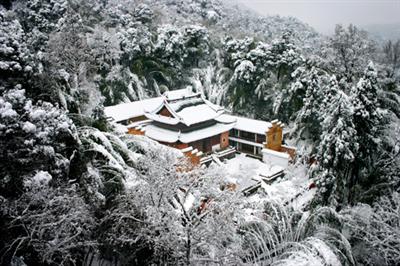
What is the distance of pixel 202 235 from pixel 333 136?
607cm

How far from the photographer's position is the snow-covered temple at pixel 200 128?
22.7 meters

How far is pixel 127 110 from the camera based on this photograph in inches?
1003

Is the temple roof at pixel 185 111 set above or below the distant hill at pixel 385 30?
below

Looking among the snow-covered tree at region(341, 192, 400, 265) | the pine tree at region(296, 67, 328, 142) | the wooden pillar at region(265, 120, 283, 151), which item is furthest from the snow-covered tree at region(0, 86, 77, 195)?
the wooden pillar at region(265, 120, 283, 151)

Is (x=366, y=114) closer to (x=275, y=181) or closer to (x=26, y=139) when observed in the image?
(x=275, y=181)

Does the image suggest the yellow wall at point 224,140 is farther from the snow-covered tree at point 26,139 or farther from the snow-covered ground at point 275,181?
the snow-covered tree at point 26,139

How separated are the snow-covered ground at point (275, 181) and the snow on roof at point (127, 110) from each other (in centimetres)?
746

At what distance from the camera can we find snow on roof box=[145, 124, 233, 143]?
882 inches

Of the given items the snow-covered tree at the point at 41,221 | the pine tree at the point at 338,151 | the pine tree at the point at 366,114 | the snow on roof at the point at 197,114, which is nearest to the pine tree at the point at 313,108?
the snow on roof at the point at 197,114

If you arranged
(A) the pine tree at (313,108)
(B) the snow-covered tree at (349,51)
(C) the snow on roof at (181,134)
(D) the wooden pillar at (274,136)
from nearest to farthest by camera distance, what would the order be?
(A) the pine tree at (313,108), (C) the snow on roof at (181,134), (D) the wooden pillar at (274,136), (B) the snow-covered tree at (349,51)

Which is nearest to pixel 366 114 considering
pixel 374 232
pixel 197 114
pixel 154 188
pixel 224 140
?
pixel 374 232

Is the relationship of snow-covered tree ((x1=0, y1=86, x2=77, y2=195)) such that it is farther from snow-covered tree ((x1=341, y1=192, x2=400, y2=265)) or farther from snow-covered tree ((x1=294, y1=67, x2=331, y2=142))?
snow-covered tree ((x1=294, y1=67, x2=331, y2=142))

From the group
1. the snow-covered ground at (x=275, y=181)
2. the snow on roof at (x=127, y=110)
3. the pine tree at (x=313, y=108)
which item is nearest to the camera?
the snow-covered ground at (x=275, y=181)

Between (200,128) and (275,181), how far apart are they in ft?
21.1
